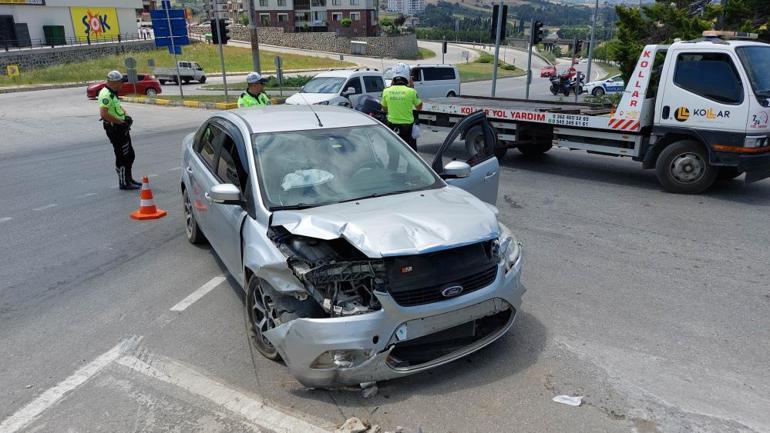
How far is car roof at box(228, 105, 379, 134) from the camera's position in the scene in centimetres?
486

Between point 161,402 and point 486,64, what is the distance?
75.2 m

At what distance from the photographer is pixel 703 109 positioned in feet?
26.7

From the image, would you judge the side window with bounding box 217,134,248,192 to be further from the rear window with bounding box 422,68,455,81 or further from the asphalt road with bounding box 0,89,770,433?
the rear window with bounding box 422,68,455,81

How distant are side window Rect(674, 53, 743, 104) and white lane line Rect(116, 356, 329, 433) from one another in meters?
7.58

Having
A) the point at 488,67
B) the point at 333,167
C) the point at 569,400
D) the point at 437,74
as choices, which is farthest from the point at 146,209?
the point at 488,67

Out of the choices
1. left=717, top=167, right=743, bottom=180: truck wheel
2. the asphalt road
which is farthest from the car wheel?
left=717, top=167, right=743, bottom=180: truck wheel

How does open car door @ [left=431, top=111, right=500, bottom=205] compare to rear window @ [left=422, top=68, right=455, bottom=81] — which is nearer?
open car door @ [left=431, top=111, right=500, bottom=205]

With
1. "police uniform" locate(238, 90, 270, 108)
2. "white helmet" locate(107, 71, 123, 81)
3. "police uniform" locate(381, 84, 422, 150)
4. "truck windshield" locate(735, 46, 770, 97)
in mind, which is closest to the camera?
"truck windshield" locate(735, 46, 770, 97)

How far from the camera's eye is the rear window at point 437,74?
23.8 m

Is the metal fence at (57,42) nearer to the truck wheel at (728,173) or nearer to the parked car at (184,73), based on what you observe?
the parked car at (184,73)

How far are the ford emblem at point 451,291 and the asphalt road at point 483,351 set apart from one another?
62cm

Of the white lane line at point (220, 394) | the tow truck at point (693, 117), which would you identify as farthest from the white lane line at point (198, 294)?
the tow truck at point (693, 117)

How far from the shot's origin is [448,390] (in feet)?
11.9

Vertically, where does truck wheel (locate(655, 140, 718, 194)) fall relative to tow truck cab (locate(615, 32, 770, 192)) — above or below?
below
